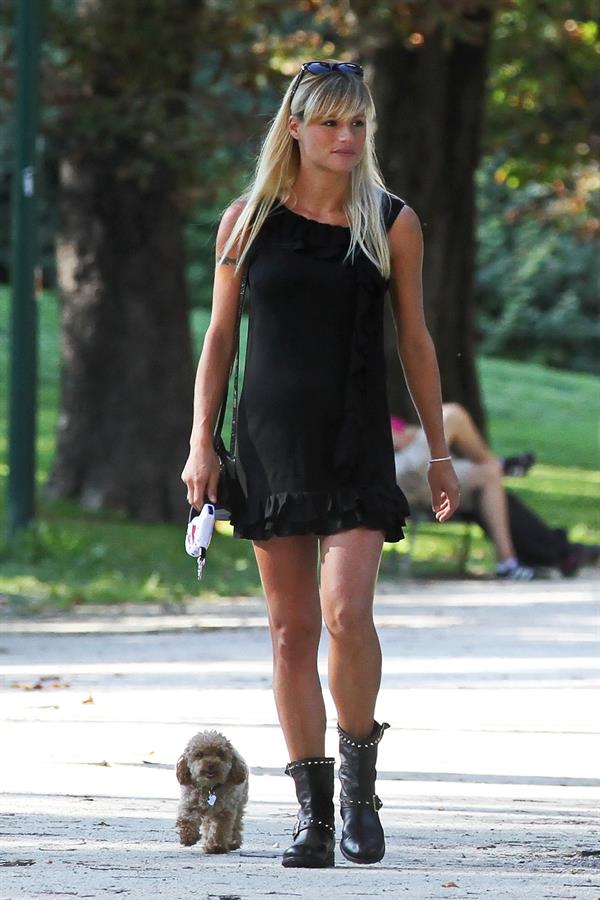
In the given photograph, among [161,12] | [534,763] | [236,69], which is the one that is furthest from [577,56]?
[534,763]

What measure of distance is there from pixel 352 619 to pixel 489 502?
870 cm

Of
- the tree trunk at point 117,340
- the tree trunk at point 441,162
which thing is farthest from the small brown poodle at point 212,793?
the tree trunk at point 441,162

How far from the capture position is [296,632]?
509cm

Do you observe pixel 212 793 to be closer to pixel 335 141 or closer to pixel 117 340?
pixel 335 141

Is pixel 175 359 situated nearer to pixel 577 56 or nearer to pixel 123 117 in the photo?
pixel 123 117

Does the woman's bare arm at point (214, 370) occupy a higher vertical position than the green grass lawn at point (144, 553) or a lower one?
higher

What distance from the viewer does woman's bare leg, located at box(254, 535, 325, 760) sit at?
5043mm

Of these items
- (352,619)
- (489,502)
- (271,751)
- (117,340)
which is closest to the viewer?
(352,619)

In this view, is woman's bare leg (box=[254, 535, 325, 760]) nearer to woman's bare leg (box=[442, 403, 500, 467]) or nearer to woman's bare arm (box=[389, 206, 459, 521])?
woman's bare arm (box=[389, 206, 459, 521])

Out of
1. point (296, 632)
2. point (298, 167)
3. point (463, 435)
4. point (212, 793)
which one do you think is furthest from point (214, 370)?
point (463, 435)

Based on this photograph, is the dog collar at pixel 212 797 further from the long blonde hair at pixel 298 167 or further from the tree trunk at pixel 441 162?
the tree trunk at pixel 441 162

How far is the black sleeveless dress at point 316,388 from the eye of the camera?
16.3ft

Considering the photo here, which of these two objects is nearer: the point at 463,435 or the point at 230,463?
the point at 230,463

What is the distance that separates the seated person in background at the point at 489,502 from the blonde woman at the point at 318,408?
8.08m
